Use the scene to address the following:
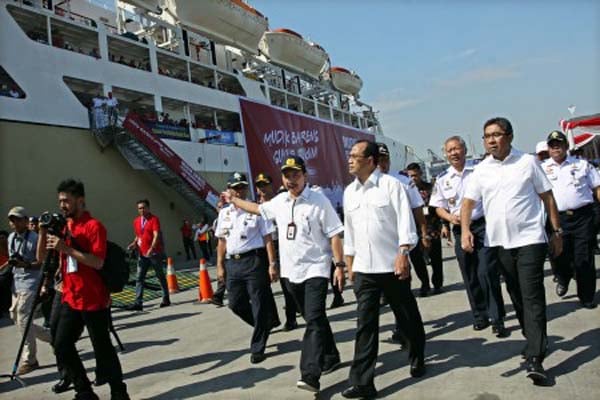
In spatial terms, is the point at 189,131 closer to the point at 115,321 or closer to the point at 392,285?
the point at 115,321

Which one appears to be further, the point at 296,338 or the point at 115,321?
the point at 115,321

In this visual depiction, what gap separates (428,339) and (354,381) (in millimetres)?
1495

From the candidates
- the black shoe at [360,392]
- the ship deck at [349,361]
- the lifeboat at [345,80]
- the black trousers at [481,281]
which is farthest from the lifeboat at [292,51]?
the black shoe at [360,392]

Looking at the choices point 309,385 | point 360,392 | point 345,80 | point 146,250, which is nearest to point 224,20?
point 345,80

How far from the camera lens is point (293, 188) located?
375 cm

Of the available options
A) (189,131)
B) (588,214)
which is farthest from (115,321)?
(189,131)

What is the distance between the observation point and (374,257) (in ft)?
10.6

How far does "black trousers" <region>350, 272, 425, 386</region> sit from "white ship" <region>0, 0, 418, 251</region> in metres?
13.8

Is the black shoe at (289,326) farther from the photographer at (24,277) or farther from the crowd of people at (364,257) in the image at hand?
the photographer at (24,277)

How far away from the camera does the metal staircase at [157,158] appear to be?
16.5 metres

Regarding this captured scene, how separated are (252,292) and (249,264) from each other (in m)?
0.28

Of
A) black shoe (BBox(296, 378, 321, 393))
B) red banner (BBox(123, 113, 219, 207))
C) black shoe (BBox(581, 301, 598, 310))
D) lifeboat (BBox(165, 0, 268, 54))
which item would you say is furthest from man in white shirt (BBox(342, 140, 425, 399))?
lifeboat (BBox(165, 0, 268, 54))

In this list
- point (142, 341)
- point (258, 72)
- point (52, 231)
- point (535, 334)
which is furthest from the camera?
point (258, 72)

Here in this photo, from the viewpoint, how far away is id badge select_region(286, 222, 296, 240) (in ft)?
12.1
